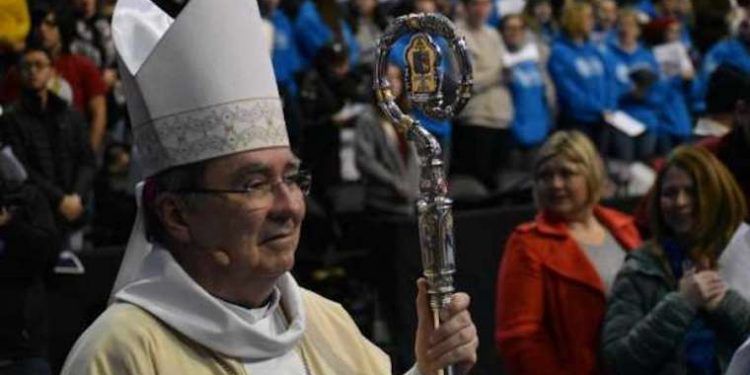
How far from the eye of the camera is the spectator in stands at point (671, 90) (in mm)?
17969

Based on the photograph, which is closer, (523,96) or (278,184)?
(278,184)

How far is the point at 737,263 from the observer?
6805 mm

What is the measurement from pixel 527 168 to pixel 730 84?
7761 millimetres

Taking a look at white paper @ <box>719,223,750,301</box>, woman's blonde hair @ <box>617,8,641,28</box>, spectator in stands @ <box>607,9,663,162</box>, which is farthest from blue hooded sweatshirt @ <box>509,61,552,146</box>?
white paper @ <box>719,223,750,301</box>

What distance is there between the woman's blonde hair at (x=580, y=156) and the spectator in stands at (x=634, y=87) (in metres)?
9.45

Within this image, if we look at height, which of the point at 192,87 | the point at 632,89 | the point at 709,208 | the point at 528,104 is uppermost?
the point at 192,87

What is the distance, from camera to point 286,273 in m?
4.20

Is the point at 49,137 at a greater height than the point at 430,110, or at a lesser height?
lesser

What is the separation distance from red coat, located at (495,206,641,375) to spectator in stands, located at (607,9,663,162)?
9.84m

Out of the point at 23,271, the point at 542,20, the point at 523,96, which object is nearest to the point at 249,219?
the point at 23,271

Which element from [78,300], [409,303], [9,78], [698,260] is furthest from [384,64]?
[9,78]

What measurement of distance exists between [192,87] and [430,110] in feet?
1.72

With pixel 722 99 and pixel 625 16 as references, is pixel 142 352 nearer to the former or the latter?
pixel 722 99

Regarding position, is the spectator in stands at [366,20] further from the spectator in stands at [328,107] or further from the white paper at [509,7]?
A: the spectator in stands at [328,107]
